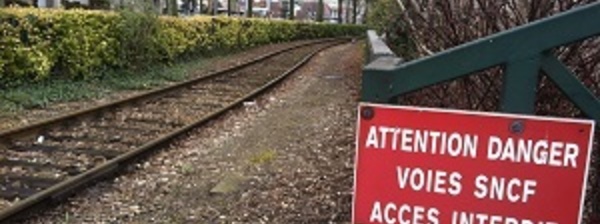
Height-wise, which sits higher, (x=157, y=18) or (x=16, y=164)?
(x=157, y=18)

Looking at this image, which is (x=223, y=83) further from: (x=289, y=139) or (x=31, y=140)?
(x=31, y=140)

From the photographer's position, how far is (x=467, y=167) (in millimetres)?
1637

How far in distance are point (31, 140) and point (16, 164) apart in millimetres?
1170

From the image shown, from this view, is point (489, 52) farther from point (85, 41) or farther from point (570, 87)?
point (85, 41)

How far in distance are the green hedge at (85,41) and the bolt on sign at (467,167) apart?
401 inches

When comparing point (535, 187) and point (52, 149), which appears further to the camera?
point (52, 149)

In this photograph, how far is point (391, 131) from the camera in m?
1.70

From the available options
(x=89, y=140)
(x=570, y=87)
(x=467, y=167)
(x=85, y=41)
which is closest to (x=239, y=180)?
(x=89, y=140)

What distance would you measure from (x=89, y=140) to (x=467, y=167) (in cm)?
→ 689

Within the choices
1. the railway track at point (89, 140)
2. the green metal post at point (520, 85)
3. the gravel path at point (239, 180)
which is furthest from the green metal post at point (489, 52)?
the railway track at point (89, 140)

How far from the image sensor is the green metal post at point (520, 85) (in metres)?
1.59

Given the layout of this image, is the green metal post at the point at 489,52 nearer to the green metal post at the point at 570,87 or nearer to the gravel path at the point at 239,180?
the green metal post at the point at 570,87

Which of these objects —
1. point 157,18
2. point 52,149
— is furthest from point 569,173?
point 157,18

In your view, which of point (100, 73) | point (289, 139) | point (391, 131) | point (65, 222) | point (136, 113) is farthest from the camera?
point (100, 73)
